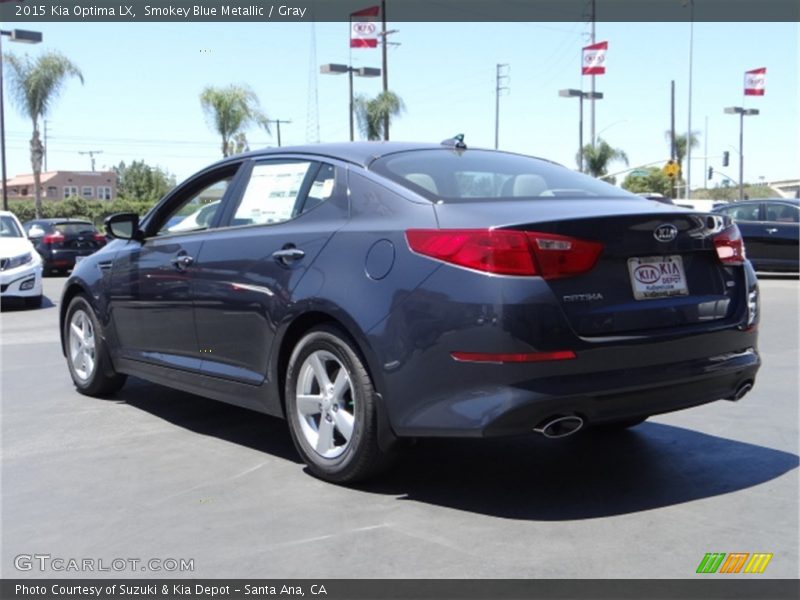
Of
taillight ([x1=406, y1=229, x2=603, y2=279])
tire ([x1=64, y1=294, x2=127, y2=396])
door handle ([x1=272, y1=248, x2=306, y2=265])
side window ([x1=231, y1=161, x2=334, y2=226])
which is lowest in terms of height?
tire ([x1=64, y1=294, x2=127, y2=396])

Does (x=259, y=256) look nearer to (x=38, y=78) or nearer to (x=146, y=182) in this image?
(x=38, y=78)

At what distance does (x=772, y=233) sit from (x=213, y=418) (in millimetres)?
15037

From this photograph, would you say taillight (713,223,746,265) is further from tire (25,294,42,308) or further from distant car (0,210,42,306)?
tire (25,294,42,308)

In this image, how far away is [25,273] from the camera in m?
14.2

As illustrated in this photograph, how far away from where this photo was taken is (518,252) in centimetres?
397

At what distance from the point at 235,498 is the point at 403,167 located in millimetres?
1796

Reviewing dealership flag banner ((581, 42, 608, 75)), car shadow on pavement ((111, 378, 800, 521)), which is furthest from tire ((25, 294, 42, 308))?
dealership flag banner ((581, 42, 608, 75))

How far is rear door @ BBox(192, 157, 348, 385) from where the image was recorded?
484 cm

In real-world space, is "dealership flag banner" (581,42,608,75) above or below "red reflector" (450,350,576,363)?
above

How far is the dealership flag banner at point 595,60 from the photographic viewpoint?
4322 centimetres

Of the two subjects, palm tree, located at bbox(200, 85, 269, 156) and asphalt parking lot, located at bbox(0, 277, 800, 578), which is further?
palm tree, located at bbox(200, 85, 269, 156)

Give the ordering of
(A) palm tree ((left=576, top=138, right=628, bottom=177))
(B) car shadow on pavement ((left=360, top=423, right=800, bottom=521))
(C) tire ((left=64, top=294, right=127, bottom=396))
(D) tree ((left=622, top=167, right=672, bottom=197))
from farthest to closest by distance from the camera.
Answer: (D) tree ((left=622, top=167, right=672, bottom=197)) < (A) palm tree ((left=576, top=138, right=628, bottom=177)) < (C) tire ((left=64, top=294, right=127, bottom=396)) < (B) car shadow on pavement ((left=360, top=423, right=800, bottom=521))

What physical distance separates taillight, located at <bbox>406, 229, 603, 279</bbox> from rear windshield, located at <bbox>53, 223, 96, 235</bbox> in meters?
20.9
